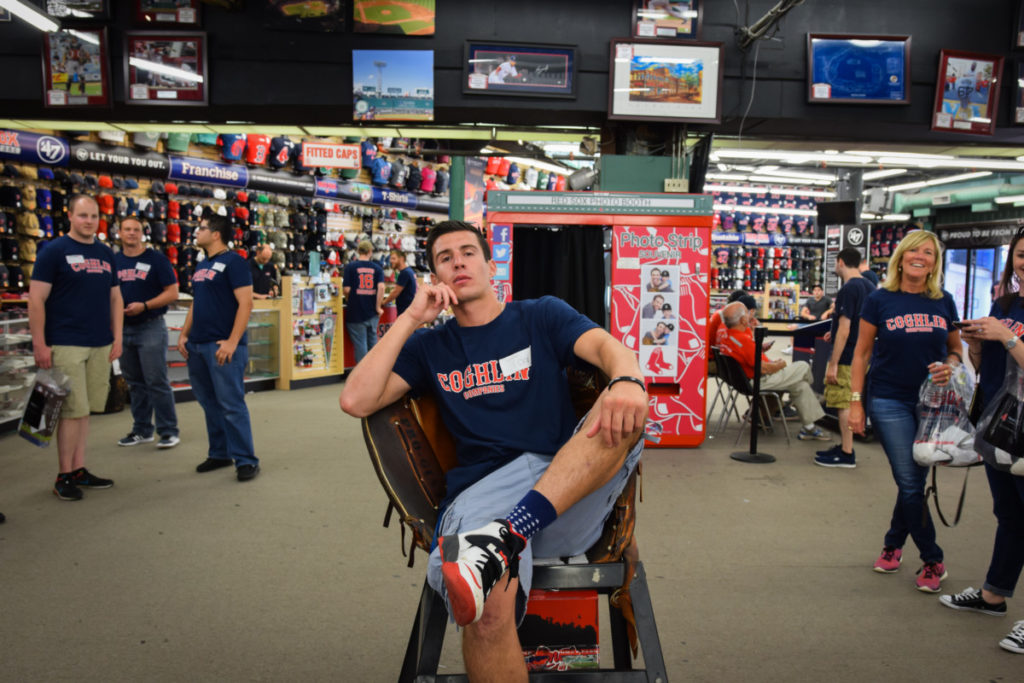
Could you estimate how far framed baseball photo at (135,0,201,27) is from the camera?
210 inches

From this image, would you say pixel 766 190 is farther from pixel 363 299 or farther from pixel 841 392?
pixel 841 392

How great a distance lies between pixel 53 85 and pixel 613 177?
429 centimetres

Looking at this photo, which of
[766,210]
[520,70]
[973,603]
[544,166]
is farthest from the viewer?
[766,210]

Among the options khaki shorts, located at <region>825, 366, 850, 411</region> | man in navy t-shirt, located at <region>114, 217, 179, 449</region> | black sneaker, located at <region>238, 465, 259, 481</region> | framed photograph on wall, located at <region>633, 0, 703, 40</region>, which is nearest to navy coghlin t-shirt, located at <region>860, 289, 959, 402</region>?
khaki shorts, located at <region>825, 366, 850, 411</region>

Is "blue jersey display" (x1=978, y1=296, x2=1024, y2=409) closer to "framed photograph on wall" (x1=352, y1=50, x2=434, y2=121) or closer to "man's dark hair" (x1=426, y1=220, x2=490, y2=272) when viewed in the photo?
"man's dark hair" (x1=426, y1=220, x2=490, y2=272)

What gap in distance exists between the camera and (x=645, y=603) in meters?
1.62

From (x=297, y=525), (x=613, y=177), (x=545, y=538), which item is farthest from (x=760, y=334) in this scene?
(x=545, y=538)

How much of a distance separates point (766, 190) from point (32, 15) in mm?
17526

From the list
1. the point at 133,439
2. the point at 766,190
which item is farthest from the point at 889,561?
the point at 766,190

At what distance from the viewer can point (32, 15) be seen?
15.9 ft

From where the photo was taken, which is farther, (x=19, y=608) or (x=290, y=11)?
(x=290, y=11)

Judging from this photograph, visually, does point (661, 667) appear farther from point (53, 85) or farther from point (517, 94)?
point (53, 85)

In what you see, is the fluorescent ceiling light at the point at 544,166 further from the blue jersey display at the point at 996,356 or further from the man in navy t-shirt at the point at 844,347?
the blue jersey display at the point at 996,356

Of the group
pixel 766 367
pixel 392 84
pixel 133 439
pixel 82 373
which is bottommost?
pixel 133 439
